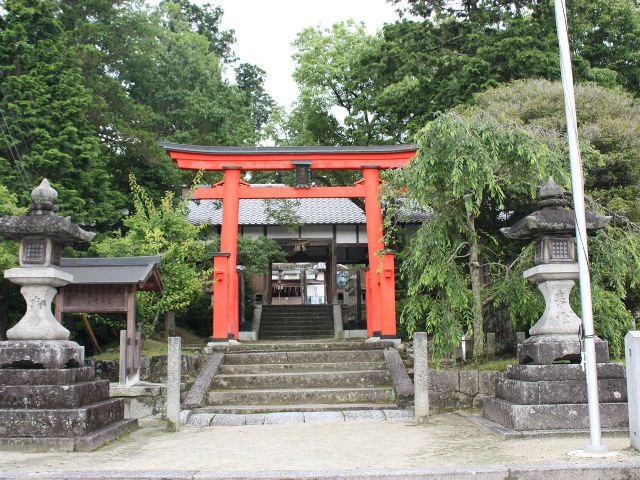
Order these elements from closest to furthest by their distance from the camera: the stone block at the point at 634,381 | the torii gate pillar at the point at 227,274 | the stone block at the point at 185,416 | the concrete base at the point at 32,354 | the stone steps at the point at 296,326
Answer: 1. the stone block at the point at 634,381
2. the concrete base at the point at 32,354
3. the stone block at the point at 185,416
4. the torii gate pillar at the point at 227,274
5. the stone steps at the point at 296,326

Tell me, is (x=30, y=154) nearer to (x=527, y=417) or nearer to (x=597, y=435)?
(x=527, y=417)

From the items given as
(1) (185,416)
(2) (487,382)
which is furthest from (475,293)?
(1) (185,416)

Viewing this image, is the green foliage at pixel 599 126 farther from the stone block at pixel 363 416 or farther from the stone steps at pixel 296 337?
the stone steps at pixel 296 337

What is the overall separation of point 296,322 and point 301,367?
821cm

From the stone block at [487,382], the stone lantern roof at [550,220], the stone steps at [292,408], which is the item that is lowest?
the stone steps at [292,408]

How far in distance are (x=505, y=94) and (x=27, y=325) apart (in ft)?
38.7

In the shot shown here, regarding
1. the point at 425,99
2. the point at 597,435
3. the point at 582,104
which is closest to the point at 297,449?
the point at 597,435

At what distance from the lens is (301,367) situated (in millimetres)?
11977

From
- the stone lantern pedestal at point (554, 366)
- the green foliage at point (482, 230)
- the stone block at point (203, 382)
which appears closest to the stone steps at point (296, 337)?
the stone block at point (203, 382)

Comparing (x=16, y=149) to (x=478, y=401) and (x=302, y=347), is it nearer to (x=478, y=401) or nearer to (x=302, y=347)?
(x=302, y=347)

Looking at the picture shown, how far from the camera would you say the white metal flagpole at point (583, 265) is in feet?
18.6

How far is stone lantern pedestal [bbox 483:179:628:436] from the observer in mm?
7074

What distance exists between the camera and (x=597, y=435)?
5652 millimetres

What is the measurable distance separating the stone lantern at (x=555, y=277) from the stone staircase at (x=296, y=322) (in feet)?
38.0
